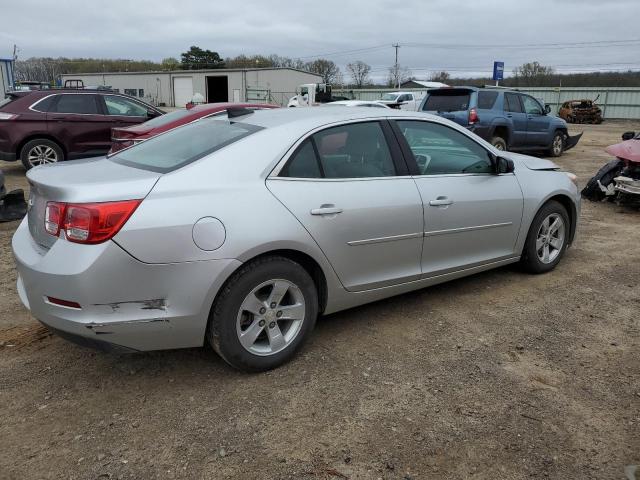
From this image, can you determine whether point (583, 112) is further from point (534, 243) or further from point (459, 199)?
point (459, 199)

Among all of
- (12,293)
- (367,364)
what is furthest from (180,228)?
(12,293)

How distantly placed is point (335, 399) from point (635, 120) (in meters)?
40.5

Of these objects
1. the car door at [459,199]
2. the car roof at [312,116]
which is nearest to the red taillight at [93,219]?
the car roof at [312,116]

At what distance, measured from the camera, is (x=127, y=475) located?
244 cm

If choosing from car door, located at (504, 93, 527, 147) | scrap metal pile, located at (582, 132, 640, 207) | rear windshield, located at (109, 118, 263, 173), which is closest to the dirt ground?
rear windshield, located at (109, 118, 263, 173)

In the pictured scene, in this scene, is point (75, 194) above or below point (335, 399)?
above

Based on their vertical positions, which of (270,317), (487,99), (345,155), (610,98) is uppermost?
(610,98)

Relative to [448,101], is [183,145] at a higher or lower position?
lower

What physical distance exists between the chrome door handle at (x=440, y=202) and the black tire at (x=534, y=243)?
1237 millimetres

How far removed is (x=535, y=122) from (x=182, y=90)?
46023 mm

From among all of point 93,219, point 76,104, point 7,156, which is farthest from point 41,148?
point 93,219

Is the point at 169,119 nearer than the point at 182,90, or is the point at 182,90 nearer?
the point at 169,119

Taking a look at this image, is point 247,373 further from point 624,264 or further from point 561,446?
point 624,264

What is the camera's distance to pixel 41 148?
992 centimetres
